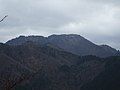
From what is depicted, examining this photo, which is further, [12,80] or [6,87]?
[12,80]

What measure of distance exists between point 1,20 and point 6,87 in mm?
2114

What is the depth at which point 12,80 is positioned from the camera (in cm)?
997

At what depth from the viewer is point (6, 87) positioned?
930cm

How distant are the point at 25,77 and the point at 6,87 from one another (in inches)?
27.9

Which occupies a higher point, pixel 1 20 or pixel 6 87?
pixel 1 20

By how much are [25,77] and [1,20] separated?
6.37ft

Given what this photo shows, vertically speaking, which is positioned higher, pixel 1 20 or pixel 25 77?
pixel 1 20

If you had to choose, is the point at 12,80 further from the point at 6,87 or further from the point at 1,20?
the point at 1,20

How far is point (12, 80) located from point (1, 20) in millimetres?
1939

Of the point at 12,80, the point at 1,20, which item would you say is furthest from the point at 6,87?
the point at 1,20

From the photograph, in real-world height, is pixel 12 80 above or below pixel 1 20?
below

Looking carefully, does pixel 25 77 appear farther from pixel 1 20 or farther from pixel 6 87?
pixel 1 20

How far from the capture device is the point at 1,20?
980 cm

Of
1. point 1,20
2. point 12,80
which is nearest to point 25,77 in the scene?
point 12,80
